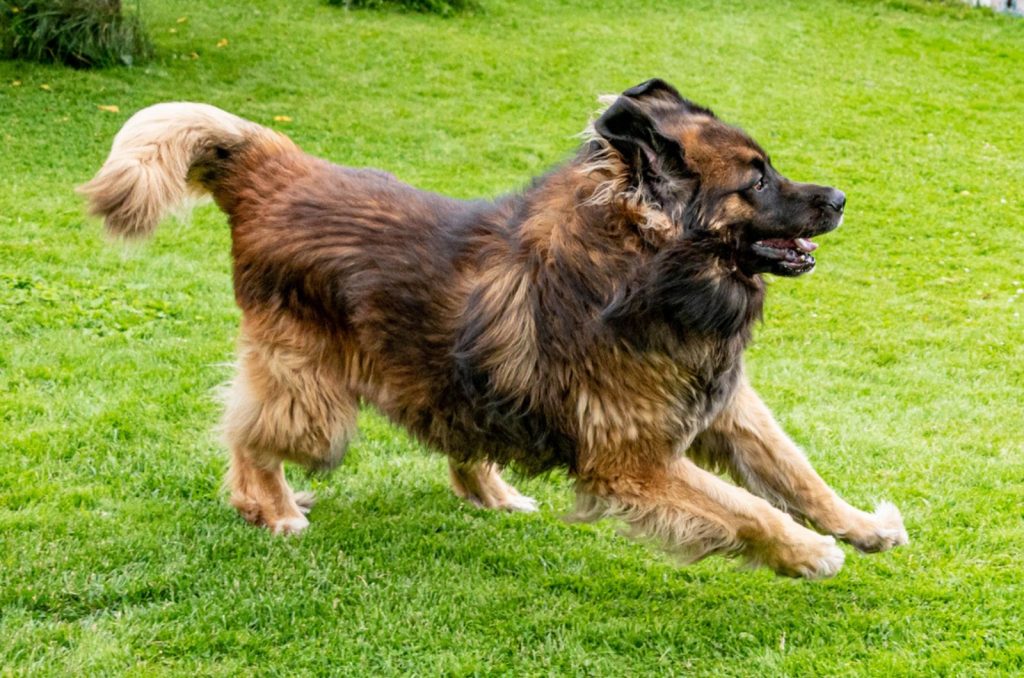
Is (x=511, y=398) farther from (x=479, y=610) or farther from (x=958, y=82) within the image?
(x=958, y=82)

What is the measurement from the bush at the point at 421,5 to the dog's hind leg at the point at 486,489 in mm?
15195

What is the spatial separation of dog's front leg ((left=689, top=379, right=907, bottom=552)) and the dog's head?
752 millimetres

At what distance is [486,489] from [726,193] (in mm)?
2285

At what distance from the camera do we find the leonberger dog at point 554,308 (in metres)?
4.42

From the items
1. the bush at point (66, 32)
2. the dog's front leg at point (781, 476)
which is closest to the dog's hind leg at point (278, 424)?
the dog's front leg at point (781, 476)

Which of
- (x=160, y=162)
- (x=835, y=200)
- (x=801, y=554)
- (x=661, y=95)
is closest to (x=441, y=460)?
(x=160, y=162)

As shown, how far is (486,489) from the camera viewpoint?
592 cm

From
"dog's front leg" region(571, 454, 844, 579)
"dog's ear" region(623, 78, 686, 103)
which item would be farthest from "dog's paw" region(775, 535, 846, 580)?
"dog's ear" region(623, 78, 686, 103)

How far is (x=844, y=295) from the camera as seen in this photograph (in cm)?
989

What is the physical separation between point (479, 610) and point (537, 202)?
1.80 metres

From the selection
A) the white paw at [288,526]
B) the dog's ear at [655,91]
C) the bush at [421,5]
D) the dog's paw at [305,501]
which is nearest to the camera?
the dog's ear at [655,91]

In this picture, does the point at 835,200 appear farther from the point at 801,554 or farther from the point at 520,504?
the point at 520,504

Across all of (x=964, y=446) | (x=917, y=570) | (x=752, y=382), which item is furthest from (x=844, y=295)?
(x=917, y=570)

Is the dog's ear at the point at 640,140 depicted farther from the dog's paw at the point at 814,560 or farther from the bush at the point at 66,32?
the bush at the point at 66,32
